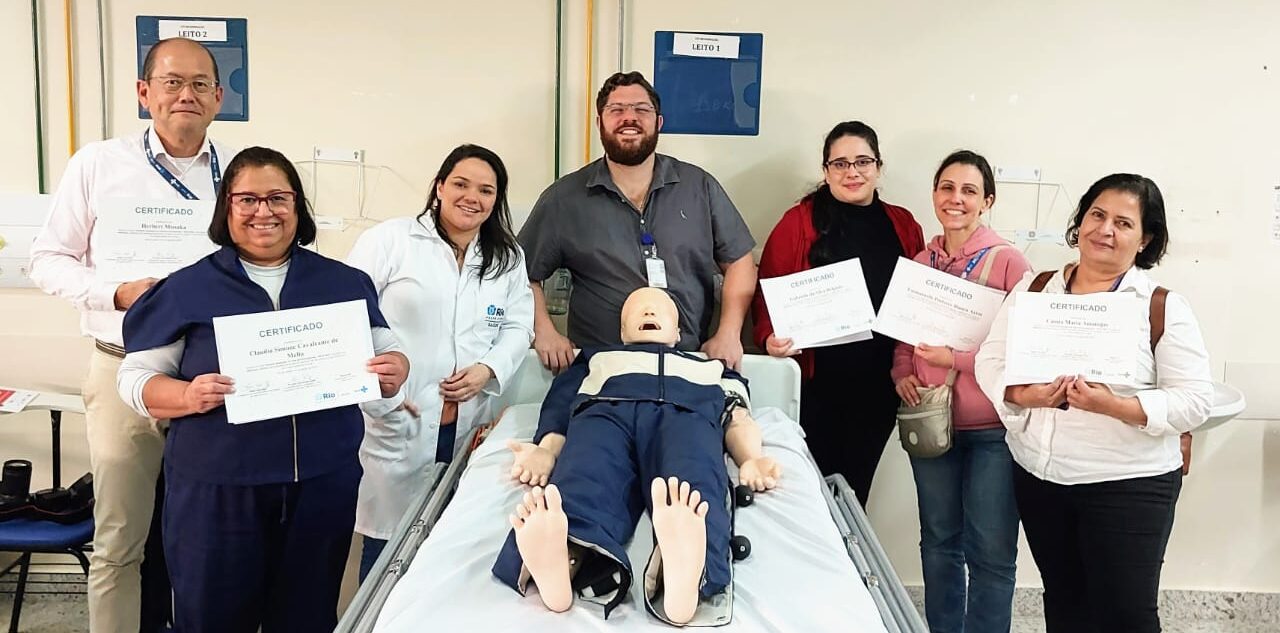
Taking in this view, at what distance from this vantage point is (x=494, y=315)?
8.41ft

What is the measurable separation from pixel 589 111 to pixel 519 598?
2.04 m

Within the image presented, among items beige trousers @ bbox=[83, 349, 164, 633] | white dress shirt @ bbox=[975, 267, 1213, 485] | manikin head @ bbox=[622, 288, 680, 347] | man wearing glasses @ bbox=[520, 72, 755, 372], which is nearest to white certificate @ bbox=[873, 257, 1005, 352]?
white dress shirt @ bbox=[975, 267, 1213, 485]

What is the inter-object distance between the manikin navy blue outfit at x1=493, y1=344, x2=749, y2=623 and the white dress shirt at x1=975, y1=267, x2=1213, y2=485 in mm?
780

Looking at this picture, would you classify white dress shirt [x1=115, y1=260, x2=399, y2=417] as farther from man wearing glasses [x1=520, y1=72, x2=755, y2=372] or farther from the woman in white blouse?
the woman in white blouse

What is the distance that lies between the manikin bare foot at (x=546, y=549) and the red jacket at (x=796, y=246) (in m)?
1.40

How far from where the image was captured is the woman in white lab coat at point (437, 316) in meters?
2.44

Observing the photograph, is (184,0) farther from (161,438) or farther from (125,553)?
(125,553)

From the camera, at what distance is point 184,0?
3.04 meters

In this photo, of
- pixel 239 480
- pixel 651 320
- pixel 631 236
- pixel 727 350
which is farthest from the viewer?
pixel 631 236

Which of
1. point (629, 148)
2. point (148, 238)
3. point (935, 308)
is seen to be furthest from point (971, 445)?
point (148, 238)

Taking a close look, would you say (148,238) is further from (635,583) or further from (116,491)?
(635,583)

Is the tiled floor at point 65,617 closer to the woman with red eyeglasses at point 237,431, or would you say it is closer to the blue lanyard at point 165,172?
the woman with red eyeglasses at point 237,431

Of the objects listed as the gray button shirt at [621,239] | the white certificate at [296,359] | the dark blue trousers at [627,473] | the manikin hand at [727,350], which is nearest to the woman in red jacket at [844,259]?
the manikin hand at [727,350]

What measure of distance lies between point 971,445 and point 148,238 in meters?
2.37
